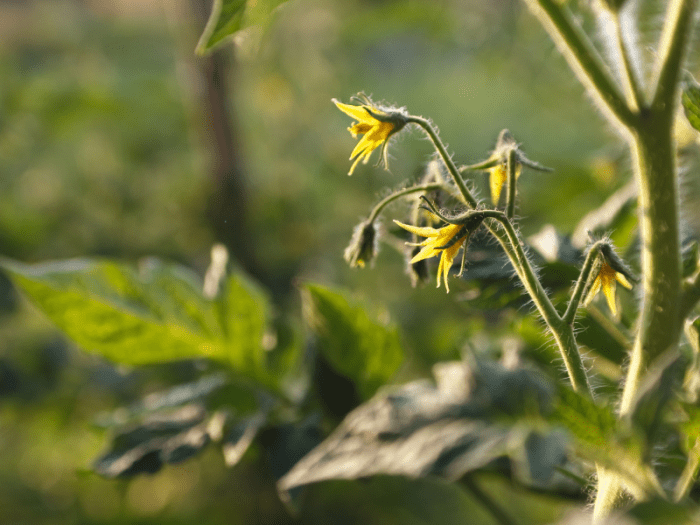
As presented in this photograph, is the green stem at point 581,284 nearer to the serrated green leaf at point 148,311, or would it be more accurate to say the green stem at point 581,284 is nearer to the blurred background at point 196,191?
the serrated green leaf at point 148,311

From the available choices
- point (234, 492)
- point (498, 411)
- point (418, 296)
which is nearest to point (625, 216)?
point (498, 411)

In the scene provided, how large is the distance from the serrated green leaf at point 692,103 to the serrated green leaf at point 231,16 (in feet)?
0.56

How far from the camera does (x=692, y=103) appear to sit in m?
0.24

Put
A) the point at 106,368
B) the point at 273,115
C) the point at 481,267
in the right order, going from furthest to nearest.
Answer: the point at 273,115 < the point at 106,368 < the point at 481,267

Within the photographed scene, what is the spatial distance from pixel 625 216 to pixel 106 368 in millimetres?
587

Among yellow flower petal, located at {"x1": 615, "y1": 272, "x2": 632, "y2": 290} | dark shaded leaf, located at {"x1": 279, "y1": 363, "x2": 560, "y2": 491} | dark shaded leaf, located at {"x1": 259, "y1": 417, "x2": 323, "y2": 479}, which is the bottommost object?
dark shaded leaf, located at {"x1": 259, "y1": 417, "x2": 323, "y2": 479}

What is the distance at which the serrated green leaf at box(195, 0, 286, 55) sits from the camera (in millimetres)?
207

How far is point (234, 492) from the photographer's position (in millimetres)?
1091

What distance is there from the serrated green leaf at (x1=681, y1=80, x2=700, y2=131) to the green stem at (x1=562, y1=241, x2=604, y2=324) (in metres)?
0.07

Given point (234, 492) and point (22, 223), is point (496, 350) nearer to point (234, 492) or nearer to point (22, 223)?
point (234, 492)

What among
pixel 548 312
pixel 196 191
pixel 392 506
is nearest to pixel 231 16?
pixel 548 312

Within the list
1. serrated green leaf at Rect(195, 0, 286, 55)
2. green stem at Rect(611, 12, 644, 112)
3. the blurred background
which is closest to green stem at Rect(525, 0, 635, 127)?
green stem at Rect(611, 12, 644, 112)

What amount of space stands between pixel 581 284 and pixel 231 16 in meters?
0.17

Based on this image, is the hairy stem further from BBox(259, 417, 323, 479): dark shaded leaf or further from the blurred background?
the blurred background
